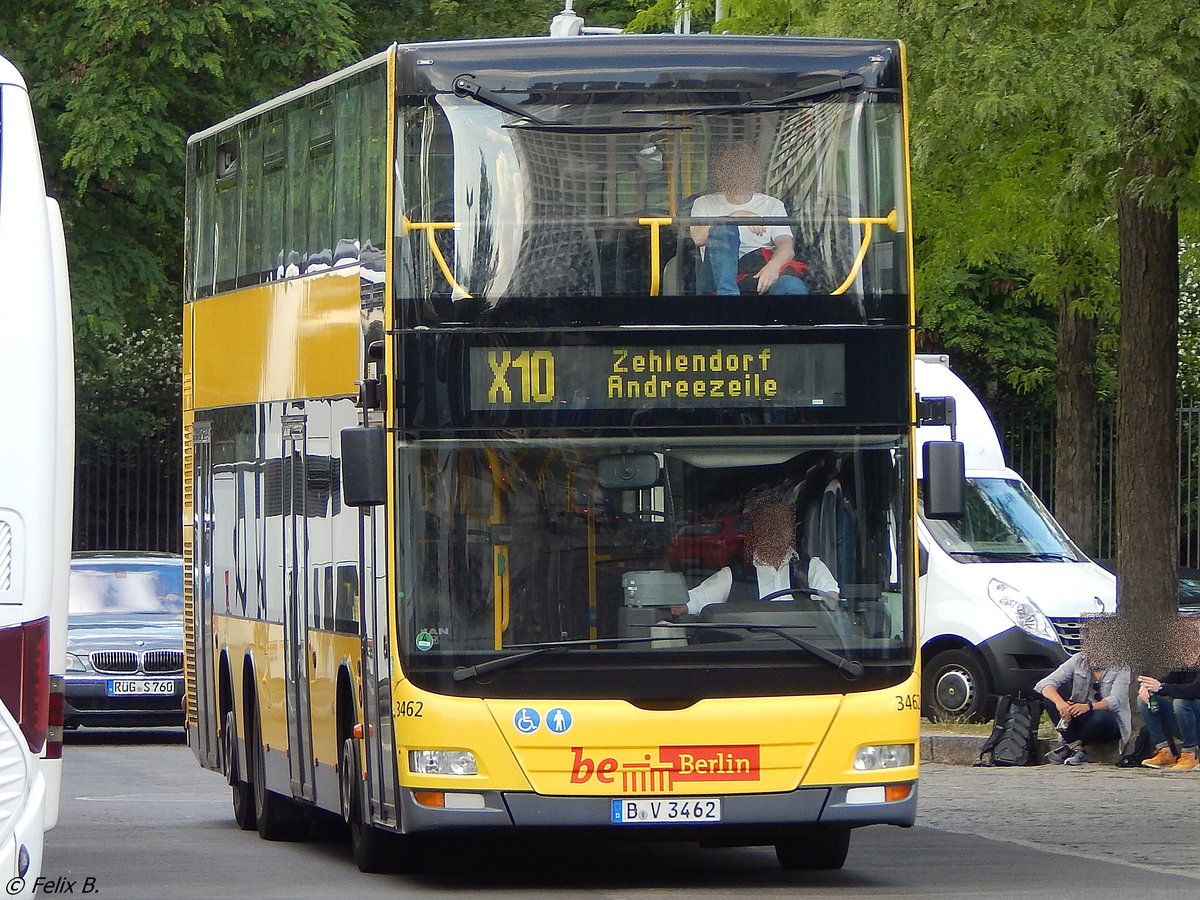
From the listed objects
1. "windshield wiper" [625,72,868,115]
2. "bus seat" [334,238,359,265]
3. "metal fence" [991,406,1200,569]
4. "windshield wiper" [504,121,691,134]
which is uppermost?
"windshield wiper" [625,72,868,115]

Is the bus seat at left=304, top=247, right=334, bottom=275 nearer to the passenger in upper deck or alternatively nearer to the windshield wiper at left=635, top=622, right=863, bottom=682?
the passenger in upper deck

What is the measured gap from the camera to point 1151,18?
16.3 m

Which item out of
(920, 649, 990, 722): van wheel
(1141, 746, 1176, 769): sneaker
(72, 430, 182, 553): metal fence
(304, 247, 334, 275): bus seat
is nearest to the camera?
(304, 247, 334, 275): bus seat

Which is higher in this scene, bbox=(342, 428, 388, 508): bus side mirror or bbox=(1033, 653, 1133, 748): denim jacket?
bbox=(342, 428, 388, 508): bus side mirror

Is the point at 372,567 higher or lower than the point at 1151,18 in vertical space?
lower

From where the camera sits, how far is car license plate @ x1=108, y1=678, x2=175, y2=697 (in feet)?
77.1

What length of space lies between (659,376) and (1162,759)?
28.9ft

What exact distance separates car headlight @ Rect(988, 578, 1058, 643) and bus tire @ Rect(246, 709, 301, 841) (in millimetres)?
8976

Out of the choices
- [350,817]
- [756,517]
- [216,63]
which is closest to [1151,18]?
[756,517]

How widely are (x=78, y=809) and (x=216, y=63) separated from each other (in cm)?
1391

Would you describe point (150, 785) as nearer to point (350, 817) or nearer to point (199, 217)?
point (199, 217)

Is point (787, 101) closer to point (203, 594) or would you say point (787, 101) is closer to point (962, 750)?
point (203, 594)

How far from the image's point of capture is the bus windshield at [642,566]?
38.9ft

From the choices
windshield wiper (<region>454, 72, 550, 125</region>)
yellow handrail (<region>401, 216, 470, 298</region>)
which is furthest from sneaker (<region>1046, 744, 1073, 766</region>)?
windshield wiper (<region>454, 72, 550, 125</region>)
